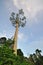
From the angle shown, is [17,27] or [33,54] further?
[33,54]

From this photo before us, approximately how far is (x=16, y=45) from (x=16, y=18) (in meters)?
4.54

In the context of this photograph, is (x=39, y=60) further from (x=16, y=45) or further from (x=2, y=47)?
(x=2, y=47)

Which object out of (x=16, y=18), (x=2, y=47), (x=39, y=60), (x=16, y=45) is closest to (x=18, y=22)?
(x=16, y=18)

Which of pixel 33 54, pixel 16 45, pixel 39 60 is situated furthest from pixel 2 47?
pixel 33 54

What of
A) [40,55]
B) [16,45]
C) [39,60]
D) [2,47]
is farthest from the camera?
[40,55]

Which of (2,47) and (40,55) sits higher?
(40,55)

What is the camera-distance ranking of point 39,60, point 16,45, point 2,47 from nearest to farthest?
point 2,47
point 16,45
point 39,60

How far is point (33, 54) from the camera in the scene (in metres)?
46.0

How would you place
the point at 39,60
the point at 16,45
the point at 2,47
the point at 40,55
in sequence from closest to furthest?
the point at 2,47, the point at 16,45, the point at 39,60, the point at 40,55

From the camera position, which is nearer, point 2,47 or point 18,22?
point 2,47

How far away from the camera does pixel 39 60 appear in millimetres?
42500

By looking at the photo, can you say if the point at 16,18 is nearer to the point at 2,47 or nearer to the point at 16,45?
the point at 16,45

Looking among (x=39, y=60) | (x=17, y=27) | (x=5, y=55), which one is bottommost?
(x=5, y=55)

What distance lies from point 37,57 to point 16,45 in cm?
962
